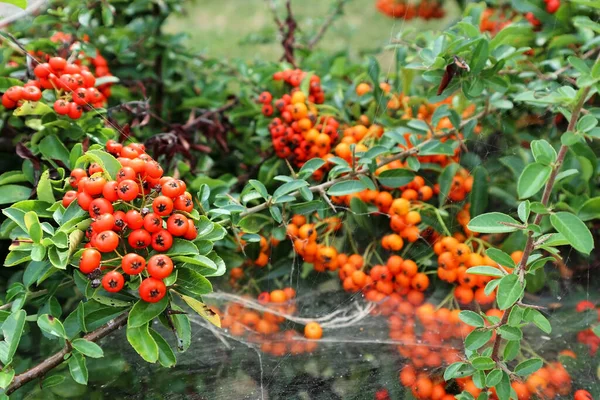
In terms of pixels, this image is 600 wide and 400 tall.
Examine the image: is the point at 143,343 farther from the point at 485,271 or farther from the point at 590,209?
the point at 590,209

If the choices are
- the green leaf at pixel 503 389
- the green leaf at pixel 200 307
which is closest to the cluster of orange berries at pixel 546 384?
the green leaf at pixel 503 389

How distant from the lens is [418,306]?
1.62m

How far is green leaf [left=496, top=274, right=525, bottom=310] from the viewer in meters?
1.20

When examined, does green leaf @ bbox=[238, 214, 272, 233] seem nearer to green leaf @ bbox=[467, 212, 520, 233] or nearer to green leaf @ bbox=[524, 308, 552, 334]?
green leaf @ bbox=[467, 212, 520, 233]

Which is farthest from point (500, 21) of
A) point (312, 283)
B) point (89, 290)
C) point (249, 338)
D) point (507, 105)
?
point (89, 290)

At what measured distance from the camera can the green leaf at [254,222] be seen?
Result: 5.17 feet

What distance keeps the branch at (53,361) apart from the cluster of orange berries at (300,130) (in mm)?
753

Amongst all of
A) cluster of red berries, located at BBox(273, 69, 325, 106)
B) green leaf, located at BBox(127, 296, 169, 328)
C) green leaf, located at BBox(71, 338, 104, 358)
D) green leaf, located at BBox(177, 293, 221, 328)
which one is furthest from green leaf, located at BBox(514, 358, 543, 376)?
cluster of red berries, located at BBox(273, 69, 325, 106)

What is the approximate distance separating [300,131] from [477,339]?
0.81m

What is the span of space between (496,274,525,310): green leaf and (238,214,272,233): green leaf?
621mm

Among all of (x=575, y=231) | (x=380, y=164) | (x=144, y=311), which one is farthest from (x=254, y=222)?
(x=575, y=231)

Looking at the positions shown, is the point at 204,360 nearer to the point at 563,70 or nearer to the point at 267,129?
the point at 267,129

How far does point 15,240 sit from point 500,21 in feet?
7.66

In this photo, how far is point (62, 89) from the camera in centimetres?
159
